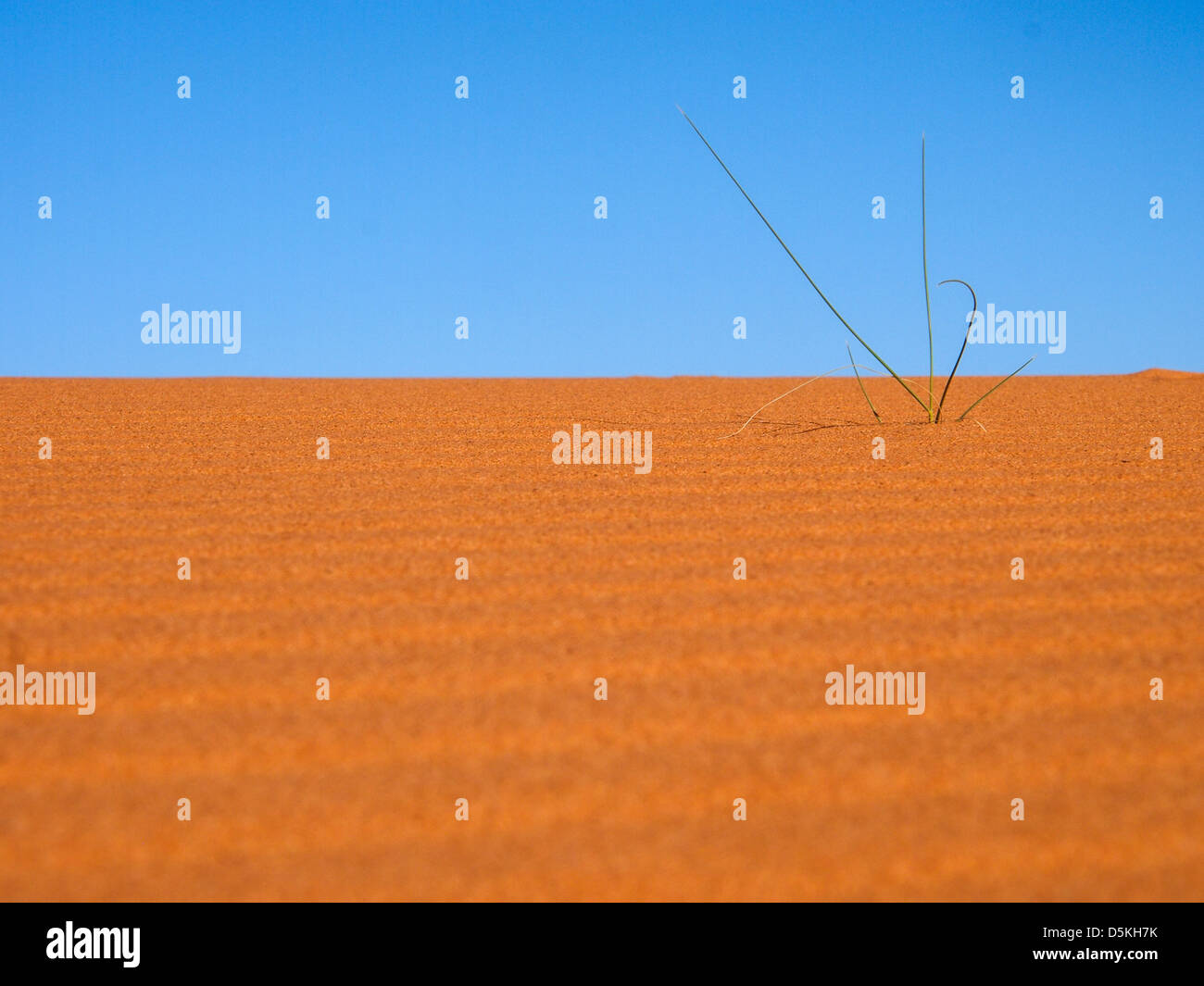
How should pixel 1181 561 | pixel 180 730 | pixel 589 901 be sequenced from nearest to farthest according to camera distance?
pixel 589 901 → pixel 180 730 → pixel 1181 561

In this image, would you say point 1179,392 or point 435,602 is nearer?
point 435,602

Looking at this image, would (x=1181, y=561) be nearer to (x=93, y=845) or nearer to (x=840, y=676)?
(x=840, y=676)

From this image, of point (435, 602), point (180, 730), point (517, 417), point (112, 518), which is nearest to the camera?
point (180, 730)

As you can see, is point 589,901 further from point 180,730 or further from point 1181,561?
point 1181,561

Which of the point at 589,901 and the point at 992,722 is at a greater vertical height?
the point at 992,722

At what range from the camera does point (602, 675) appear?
4.84ft

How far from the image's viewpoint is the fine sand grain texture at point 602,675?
1.12 metres

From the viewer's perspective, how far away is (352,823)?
116 centimetres

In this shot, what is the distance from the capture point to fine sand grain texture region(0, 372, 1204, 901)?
1.12 metres
